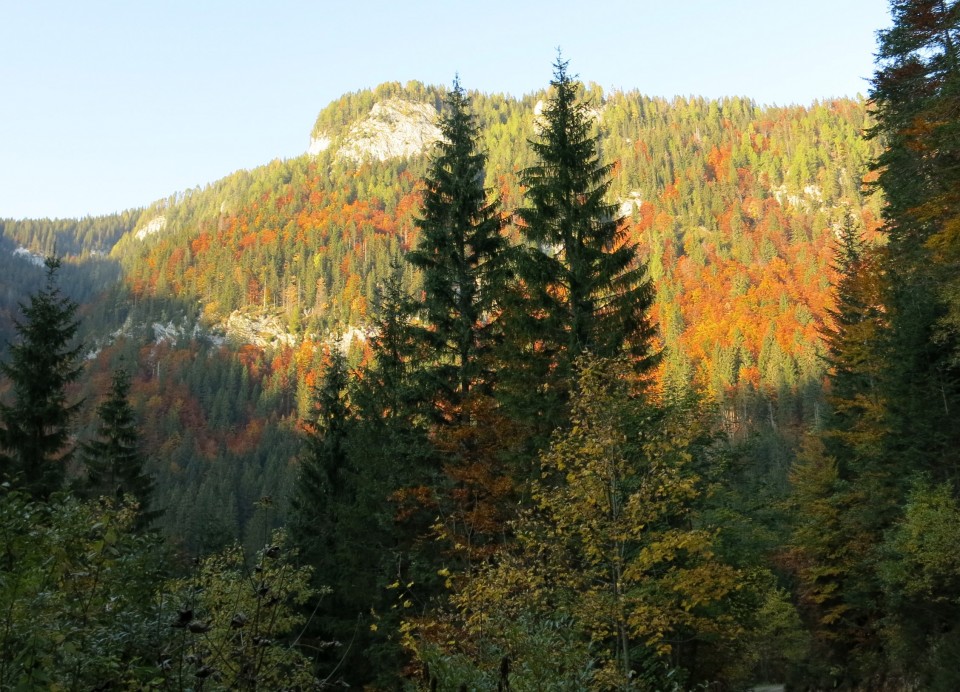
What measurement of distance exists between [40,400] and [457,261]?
14.3m

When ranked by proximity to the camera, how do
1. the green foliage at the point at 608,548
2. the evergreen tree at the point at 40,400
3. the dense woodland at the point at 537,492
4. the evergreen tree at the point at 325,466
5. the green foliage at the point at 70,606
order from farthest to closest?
the evergreen tree at the point at 325,466
the evergreen tree at the point at 40,400
the green foliage at the point at 608,548
the dense woodland at the point at 537,492
the green foliage at the point at 70,606

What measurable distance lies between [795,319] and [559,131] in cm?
10591

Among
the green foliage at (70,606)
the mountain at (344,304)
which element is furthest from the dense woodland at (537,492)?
the mountain at (344,304)

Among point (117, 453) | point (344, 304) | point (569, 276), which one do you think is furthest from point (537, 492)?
point (344, 304)

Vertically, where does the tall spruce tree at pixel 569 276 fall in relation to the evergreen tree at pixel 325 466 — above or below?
above

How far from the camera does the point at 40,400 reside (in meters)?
21.0

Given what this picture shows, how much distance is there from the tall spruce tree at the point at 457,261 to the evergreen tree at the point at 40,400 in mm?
11906

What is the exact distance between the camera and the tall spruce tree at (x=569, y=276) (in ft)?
53.3

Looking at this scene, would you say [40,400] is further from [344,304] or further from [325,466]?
[344,304]

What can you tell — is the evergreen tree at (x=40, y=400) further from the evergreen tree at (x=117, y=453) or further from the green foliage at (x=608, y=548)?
the green foliage at (x=608, y=548)

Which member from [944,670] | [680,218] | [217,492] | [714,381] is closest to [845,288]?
[944,670]

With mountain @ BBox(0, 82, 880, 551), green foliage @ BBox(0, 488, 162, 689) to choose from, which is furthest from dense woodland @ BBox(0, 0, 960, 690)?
mountain @ BBox(0, 82, 880, 551)

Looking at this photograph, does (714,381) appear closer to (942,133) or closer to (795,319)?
(795,319)

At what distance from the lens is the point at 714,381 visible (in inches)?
3615
